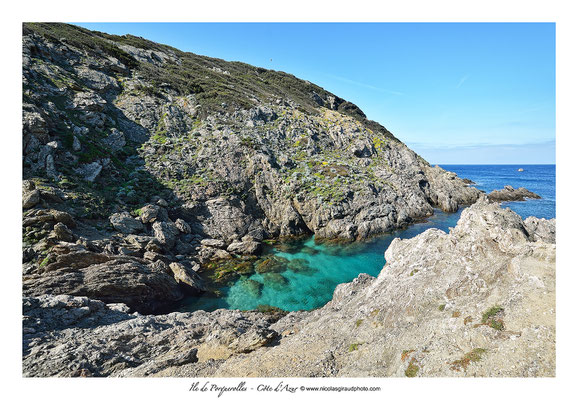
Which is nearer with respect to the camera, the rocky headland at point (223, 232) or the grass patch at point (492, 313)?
the grass patch at point (492, 313)

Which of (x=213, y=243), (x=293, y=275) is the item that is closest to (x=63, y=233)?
(x=213, y=243)

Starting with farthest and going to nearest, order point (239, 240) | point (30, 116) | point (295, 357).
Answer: point (239, 240)
point (30, 116)
point (295, 357)

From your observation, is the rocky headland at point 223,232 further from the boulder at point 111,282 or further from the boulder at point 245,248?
the boulder at point 245,248

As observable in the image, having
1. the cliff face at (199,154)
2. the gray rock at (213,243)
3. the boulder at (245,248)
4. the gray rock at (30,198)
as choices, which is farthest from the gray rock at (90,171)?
the boulder at (245,248)

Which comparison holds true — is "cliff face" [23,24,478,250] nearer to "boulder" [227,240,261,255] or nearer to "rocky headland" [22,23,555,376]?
"rocky headland" [22,23,555,376]

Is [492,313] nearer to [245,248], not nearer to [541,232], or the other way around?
[541,232]

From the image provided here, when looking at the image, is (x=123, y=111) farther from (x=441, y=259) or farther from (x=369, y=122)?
(x=369, y=122)

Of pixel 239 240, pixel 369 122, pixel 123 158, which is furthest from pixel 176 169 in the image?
pixel 369 122
